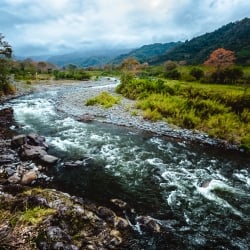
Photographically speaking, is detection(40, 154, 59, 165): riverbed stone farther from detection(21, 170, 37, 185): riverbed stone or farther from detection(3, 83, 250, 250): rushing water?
detection(21, 170, 37, 185): riverbed stone

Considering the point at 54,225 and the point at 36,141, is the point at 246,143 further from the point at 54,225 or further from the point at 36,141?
the point at 54,225

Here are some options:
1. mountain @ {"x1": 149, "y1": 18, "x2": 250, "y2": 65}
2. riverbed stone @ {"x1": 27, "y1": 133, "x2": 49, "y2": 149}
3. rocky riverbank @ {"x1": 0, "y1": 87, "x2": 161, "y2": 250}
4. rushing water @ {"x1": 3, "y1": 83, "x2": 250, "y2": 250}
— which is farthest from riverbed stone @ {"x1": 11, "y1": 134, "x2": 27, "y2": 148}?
mountain @ {"x1": 149, "y1": 18, "x2": 250, "y2": 65}

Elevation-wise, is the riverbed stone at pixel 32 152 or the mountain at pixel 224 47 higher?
the mountain at pixel 224 47

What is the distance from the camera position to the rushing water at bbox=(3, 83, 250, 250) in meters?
9.84

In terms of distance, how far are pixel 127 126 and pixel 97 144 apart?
5.53 meters

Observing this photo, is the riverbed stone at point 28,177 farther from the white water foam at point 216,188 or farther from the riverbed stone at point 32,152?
the white water foam at point 216,188

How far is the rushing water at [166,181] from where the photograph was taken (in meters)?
9.84

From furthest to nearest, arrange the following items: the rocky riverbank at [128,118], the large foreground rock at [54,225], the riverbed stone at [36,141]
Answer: the rocky riverbank at [128,118]
the riverbed stone at [36,141]
the large foreground rock at [54,225]

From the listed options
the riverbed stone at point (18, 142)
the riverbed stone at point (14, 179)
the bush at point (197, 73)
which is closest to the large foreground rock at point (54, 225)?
the riverbed stone at point (14, 179)

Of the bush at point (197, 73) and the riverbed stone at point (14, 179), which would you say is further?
the bush at point (197, 73)

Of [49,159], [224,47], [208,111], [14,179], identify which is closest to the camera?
[14,179]

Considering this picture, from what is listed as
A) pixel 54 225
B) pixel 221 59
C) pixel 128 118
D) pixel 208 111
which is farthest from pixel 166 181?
pixel 221 59

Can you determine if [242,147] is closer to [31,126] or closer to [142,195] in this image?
[142,195]

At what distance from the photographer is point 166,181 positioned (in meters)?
13.7
